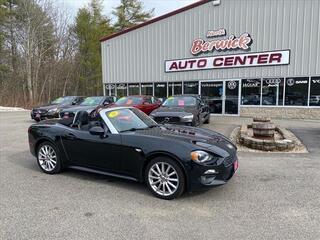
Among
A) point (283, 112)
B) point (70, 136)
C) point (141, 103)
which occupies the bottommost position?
point (283, 112)

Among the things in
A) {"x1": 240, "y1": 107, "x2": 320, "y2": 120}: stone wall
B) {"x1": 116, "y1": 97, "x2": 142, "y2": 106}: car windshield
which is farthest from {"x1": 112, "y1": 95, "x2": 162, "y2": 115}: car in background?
{"x1": 240, "y1": 107, "x2": 320, "y2": 120}: stone wall

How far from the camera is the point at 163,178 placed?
4.51 m

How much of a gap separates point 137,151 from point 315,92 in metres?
15.0

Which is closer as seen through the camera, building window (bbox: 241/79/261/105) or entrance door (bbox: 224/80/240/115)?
building window (bbox: 241/79/261/105)

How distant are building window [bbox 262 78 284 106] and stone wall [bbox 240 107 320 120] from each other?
43cm

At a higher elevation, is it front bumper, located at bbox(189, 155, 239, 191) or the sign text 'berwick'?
the sign text 'berwick'

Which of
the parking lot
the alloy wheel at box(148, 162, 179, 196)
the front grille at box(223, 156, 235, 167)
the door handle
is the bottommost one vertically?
the parking lot

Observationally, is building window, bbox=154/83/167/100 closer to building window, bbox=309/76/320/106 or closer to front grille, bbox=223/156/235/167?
building window, bbox=309/76/320/106

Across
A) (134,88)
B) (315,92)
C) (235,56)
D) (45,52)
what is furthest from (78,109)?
(45,52)

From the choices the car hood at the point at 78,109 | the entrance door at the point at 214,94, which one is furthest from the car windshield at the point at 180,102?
the entrance door at the point at 214,94

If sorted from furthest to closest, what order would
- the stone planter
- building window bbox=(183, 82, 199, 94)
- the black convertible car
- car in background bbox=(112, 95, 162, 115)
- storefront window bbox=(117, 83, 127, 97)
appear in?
storefront window bbox=(117, 83, 127, 97) → building window bbox=(183, 82, 199, 94) → car in background bbox=(112, 95, 162, 115) → the stone planter → the black convertible car

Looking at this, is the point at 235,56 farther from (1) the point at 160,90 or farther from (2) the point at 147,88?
(2) the point at 147,88

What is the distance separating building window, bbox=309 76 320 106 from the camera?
53.1 ft

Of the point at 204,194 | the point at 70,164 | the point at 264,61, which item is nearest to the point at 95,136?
the point at 70,164
